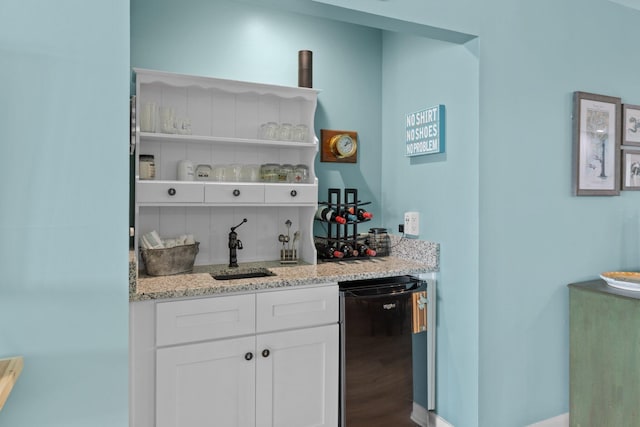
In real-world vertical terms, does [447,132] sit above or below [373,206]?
above

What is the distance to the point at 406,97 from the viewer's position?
8.80 ft

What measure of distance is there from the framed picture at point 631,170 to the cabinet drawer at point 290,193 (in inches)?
73.7

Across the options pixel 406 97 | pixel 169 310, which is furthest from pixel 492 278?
pixel 169 310

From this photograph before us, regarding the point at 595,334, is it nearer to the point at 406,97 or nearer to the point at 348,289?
the point at 348,289

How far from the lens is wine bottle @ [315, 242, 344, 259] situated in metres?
2.54

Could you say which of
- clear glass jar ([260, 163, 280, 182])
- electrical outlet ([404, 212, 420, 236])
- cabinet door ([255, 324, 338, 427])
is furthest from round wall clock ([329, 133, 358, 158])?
cabinet door ([255, 324, 338, 427])

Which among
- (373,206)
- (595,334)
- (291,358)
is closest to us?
(291,358)

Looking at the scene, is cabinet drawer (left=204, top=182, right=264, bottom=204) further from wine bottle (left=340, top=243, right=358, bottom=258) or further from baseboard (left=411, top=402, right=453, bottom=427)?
baseboard (left=411, top=402, right=453, bottom=427)

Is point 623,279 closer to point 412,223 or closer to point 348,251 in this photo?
point 412,223

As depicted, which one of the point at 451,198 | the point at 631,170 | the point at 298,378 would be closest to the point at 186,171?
the point at 298,378

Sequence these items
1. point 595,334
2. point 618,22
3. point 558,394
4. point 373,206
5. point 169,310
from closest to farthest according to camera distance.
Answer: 1. point 169,310
2. point 595,334
3. point 558,394
4. point 618,22
5. point 373,206

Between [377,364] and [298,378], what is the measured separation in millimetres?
410

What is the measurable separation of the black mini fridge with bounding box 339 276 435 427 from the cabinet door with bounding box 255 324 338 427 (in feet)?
0.21

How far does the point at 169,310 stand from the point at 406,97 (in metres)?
1.88
